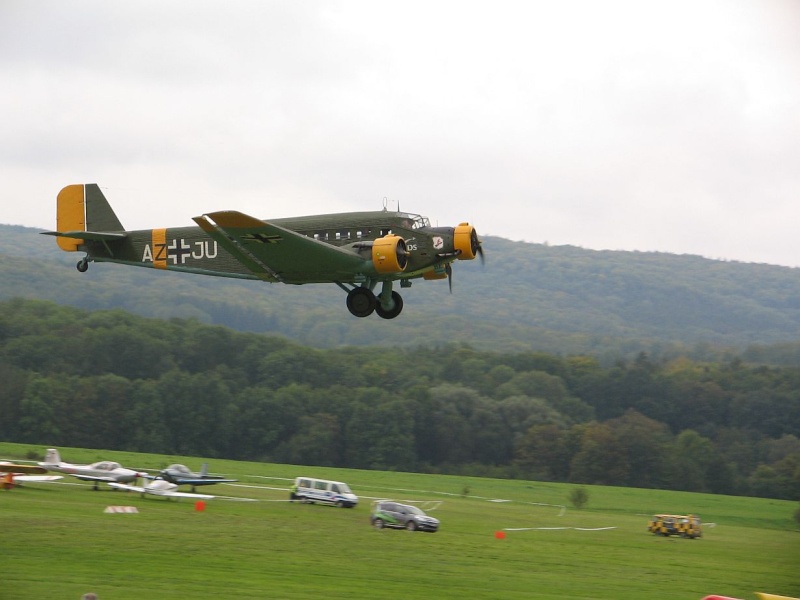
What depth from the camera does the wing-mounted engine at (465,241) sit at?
35969mm

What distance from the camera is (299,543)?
184 ft

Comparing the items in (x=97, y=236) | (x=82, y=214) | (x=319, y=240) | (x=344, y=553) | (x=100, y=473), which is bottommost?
(x=344, y=553)

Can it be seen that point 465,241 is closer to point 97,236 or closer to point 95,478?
point 97,236

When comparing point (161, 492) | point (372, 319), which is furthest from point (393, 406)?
point (161, 492)

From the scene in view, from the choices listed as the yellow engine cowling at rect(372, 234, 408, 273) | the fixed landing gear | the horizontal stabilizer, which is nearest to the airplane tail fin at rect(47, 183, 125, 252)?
the horizontal stabilizer

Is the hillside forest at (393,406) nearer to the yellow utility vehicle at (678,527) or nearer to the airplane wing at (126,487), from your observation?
the yellow utility vehicle at (678,527)

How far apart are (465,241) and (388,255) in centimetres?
294

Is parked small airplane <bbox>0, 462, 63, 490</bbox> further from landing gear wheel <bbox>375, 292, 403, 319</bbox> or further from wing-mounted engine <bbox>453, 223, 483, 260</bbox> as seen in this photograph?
wing-mounted engine <bbox>453, 223, 483, 260</bbox>

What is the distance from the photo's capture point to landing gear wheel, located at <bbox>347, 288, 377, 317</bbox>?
36406 mm

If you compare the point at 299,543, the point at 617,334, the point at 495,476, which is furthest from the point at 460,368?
the point at 299,543

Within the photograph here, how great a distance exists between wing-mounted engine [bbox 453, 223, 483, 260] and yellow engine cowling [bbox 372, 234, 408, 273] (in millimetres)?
2020

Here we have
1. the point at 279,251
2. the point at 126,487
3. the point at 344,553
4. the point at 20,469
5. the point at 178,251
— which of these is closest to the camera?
the point at 279,251

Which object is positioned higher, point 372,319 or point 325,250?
point 372,319

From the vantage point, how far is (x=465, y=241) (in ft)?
118
